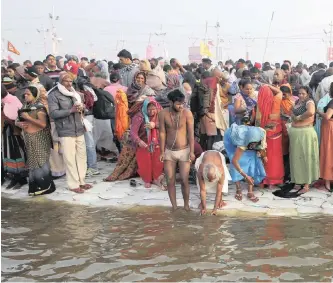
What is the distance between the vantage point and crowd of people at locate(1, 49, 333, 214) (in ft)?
18.5

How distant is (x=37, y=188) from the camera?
21.3ft

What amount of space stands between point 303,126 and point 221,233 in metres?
2.05

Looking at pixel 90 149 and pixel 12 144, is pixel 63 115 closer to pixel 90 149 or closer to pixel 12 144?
pixel 12 144

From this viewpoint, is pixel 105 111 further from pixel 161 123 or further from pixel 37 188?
pixel 161 123

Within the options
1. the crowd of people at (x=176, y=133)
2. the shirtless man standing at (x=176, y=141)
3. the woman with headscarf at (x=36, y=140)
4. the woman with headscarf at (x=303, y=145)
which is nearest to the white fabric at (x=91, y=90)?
the crowd of people at (x=176, y=133)

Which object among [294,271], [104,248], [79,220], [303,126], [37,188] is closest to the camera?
[294,271]

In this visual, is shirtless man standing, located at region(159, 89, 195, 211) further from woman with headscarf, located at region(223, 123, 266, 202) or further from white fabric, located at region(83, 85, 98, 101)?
Answer: white fabric, located at region(83, 85, 98, 101)

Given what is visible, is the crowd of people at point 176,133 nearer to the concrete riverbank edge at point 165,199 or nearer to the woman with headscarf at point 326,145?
the woman with headscarf at point 326,145

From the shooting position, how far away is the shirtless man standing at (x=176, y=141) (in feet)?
18.1

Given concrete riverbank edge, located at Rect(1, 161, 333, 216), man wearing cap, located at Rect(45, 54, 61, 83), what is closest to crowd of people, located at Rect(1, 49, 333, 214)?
concrete riverbank edge, located at Rect(1, 161, 333, 216)

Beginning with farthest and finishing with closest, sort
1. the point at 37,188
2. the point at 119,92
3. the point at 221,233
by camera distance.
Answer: the point at 119,92 < the point at 37,188 < the point at 221,233

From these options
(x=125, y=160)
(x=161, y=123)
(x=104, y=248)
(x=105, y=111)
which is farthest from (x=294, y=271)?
(x=105, y=111)

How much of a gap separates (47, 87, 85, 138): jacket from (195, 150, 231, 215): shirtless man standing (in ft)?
6.24

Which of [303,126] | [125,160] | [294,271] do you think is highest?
[303,126]
